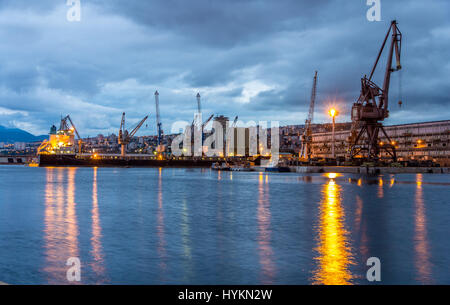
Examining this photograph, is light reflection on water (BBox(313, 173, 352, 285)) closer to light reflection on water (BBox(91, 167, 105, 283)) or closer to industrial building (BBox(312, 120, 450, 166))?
light reflection on water (BBox(91, 167, 105, 283))

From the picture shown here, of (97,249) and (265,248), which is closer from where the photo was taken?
(97,249)

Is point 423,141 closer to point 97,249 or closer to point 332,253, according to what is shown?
point 332,253

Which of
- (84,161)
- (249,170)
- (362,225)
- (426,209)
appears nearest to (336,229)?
(362,225)

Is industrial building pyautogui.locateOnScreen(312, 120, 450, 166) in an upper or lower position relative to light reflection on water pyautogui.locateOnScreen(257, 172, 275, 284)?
upper

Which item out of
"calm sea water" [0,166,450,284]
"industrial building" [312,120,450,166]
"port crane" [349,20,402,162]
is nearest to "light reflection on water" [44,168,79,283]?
"calm sea water" [0,166,450,284]

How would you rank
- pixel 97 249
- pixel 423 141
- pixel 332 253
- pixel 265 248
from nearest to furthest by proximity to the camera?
pixel 332 253 < pixel 97 249 < pixel 265 248 < pixel 423 141

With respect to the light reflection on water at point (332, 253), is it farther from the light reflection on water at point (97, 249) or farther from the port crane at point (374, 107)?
the port crane at point (374, 107)

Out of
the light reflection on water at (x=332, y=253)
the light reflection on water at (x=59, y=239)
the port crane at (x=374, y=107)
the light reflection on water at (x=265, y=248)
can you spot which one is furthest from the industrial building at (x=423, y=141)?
the light reflection on water at (x=59, y=239)

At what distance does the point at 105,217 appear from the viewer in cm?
2841

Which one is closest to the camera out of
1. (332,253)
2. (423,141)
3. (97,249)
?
(332,253)

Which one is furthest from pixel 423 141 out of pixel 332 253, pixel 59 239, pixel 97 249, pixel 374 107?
pixel 97 249

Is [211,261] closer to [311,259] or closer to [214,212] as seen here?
[311,259]

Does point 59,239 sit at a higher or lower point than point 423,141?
lower
